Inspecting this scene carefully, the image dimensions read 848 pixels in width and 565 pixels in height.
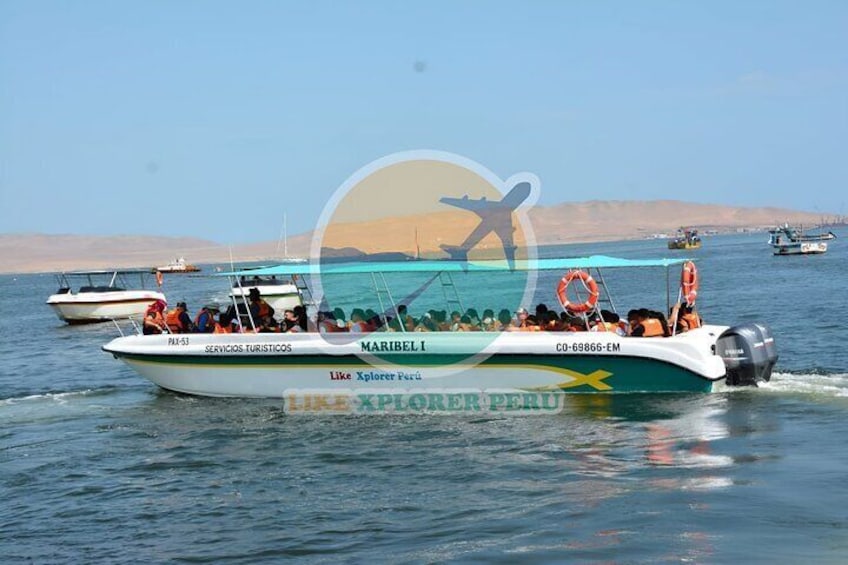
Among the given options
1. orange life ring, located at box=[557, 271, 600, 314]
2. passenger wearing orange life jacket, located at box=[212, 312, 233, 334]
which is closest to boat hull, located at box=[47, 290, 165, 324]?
passenger wearing orange life jacket, located at box=[212, 312, 233, 334]

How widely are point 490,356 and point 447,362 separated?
0.77 metres

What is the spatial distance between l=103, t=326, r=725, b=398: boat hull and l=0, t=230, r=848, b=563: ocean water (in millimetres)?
406

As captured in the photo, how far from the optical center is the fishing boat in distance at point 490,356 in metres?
16.2

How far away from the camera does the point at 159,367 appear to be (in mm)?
19156

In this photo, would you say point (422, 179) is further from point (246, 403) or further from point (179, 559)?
point (179, 559)

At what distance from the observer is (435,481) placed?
12625 millimetres

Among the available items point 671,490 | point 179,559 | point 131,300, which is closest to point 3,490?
Answer: point 179,559

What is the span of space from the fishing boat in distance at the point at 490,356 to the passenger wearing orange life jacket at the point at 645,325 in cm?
20

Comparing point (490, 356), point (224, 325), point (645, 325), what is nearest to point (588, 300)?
point (645, 325)

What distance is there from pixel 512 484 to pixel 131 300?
35.6 m

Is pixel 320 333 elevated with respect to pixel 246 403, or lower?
elevated

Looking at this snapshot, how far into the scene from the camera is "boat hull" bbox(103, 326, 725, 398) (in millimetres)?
16203

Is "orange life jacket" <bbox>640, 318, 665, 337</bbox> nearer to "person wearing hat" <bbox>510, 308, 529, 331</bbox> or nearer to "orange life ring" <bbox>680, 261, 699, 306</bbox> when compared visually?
"orange life ring" <bbox>680, 261, 699, 306</bbox>

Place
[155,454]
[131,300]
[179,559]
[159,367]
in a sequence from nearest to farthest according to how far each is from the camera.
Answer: [179,559] < [155,454] < [159,367] < [131,300]
